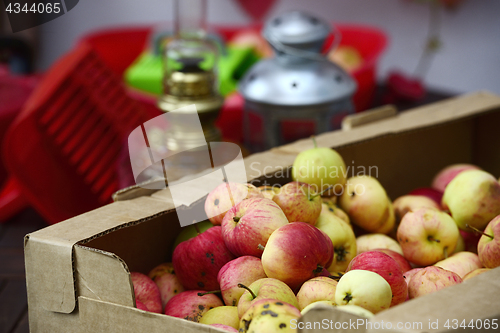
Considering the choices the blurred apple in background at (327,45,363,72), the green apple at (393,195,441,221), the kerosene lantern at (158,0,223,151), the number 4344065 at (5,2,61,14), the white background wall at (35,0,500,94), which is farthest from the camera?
the white background wall at (35,0,500,94)

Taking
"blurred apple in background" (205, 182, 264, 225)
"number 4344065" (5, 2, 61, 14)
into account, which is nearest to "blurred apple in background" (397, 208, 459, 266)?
"blurred apple in background" (205, 182, 264, 225)

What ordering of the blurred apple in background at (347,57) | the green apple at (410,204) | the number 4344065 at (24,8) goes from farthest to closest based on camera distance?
1. the blurred apple in background at (347,57)
2. the green apple at (410,204)
3. the number 4344065 at (24,8)

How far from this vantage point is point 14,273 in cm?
78

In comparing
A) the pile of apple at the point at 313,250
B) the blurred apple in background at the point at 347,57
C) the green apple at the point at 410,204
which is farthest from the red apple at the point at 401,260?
the blurred apple in background at the point at 347,57

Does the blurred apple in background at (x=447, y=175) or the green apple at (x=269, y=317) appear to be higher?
the green apple at (x=269, y=317)

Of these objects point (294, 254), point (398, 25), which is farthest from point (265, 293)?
point (398, 25)

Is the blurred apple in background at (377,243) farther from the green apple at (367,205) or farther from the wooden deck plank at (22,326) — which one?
the wooden deck plank at (22,326)

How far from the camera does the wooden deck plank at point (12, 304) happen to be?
66 cm

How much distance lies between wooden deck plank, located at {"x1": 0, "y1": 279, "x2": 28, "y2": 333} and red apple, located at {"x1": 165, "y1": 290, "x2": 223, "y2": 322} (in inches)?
9.3

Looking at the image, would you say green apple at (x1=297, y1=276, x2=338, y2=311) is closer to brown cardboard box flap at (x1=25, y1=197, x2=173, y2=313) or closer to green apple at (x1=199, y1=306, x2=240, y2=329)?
green apple at (x1=199, y1=306, x2=240, y2=329)

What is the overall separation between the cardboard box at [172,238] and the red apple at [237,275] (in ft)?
0.34

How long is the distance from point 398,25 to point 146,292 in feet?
7.15

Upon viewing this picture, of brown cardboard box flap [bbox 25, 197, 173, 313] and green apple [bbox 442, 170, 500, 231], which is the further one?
green apple [bbox 442, 170, 500, 231]

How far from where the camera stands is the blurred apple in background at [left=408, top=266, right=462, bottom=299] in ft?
1.81
